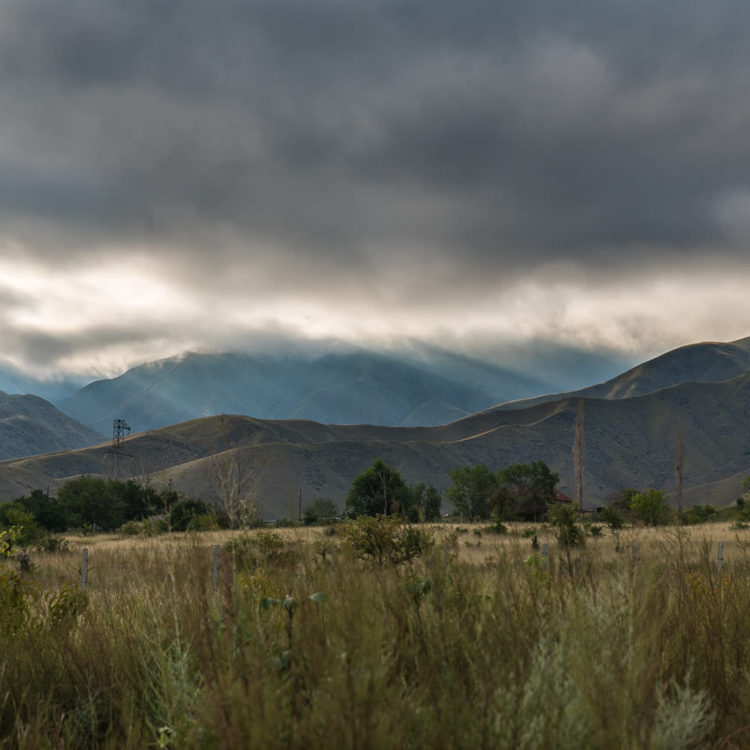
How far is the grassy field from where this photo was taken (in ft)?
A: 8.15

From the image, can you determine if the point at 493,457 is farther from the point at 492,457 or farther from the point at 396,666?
the point at 396,666

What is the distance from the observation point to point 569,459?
17600cm

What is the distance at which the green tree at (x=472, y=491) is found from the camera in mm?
86812

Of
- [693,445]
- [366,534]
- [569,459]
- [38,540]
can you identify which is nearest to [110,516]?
[38,540]

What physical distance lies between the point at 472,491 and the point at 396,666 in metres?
86.5

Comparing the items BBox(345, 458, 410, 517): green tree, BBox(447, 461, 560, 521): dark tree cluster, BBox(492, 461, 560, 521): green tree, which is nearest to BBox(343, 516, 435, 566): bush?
BBox(492, 461, 560, 521): green tree

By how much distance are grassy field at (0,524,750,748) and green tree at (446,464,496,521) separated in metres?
82.9

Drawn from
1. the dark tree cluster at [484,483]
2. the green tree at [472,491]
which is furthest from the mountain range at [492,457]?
the dark tree cluster at [484,483]

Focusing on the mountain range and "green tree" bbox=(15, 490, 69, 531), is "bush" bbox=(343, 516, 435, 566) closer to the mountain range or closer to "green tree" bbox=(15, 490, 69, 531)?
"green tree" bbox=(15, 490, 69, 531)

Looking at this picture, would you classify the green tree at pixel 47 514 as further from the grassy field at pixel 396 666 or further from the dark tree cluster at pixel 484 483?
the grassy field at pixel 396 666

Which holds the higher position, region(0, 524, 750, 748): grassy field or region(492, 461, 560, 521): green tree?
region(0, 524, 750, 748): grassy field

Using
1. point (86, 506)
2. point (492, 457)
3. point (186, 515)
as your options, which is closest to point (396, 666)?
point (186, 515)

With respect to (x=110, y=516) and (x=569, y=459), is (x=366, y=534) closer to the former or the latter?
(x=110, y=516)

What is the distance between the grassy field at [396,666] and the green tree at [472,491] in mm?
82890
